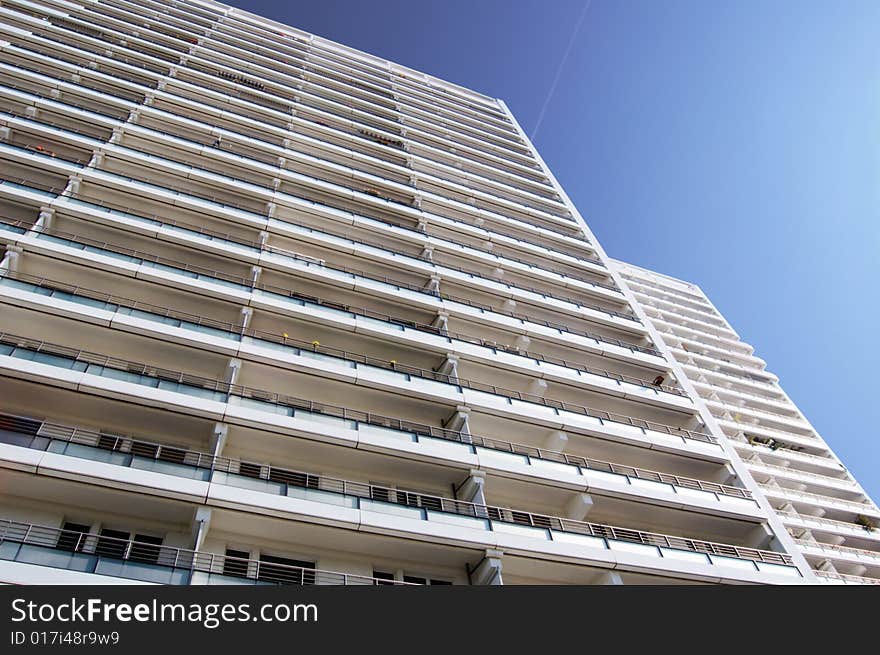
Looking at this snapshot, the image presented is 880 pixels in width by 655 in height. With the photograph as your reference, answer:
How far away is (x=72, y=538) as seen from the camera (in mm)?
16125

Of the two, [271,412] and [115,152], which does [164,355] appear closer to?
[271,412]

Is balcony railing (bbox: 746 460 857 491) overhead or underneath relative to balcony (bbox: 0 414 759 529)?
overhead

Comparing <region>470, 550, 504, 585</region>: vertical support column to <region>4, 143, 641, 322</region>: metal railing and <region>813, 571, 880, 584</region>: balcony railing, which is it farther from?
<region>813, 571, 880, 584</region>: balcony railing

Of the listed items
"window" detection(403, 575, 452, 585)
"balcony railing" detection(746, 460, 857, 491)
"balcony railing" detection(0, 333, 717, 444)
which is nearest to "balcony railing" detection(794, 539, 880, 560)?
"balcony railing" detection(746, 460, 857, 491)

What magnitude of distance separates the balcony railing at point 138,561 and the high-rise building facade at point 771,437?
20.0m

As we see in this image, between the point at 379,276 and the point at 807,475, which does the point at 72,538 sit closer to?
the point at 379,276

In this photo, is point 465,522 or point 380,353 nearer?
point 465,522

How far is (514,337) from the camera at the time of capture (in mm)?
29719

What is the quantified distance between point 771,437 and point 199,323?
47363 mm

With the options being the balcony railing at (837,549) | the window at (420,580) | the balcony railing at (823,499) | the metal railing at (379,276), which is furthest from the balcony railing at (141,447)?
the balcony railing at (823,499)

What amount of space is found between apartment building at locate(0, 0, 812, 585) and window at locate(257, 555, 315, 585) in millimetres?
86

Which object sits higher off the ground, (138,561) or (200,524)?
(200,524)

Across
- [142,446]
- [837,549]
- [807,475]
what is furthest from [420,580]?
[807,475]

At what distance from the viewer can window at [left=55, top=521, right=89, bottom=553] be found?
1581 cm
